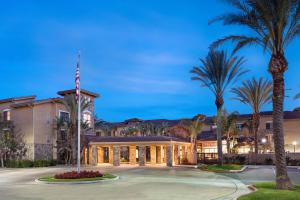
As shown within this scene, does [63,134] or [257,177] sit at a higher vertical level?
[63,134]

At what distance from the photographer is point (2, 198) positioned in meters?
17.9

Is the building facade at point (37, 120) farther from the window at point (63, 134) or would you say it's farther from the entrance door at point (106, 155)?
the entrance door at point (106, 155)

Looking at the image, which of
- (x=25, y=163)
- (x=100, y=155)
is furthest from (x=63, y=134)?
(x=25, y=163)

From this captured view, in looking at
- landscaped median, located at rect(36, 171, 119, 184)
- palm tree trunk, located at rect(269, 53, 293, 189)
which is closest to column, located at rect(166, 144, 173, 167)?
landscaped median, located at rect(36, 171, 119, 184)

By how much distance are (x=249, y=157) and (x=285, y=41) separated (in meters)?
31.5

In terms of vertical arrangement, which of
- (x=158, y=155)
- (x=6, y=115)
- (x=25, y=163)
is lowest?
(x=25, y=163)

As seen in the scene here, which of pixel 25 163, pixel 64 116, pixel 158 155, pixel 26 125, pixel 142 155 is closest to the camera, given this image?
pixel 25 163

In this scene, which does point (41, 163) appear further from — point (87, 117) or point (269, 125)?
point (269, 125)

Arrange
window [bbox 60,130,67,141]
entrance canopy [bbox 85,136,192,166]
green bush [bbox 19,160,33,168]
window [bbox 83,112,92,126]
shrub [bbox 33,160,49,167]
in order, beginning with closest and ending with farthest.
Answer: green bush [bbox 19,160,33,168] < shrub [bbox 33,160,49,167] < entrance canopy [bbox 85,136,192,166] < window [bbox 60,130,67,141] < window [bbox 83,112,92,126]

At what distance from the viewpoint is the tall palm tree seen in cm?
1953

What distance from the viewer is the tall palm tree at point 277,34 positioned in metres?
19.5

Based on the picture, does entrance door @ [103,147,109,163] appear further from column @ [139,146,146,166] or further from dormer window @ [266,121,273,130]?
dormer window @ [266,121,273,130]

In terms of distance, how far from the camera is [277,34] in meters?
20.2

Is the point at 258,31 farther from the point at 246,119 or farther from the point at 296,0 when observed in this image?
the point at 246,119
